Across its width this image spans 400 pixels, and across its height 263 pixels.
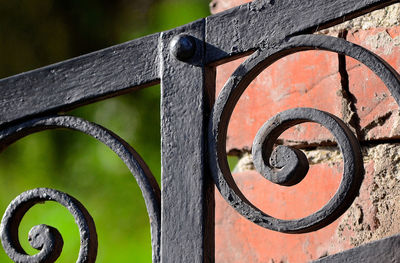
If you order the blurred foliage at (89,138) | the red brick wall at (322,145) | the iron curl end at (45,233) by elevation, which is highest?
the blurred foliage at (89,138)

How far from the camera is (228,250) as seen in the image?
40.8 inches

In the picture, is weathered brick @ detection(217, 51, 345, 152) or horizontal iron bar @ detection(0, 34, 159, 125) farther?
weathered brick @ detection(217, 51, 345, 152)

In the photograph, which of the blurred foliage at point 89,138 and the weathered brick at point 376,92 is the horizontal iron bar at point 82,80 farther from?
the blurred foliage at point 89,138

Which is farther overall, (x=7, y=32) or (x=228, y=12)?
(x=7, y=32)

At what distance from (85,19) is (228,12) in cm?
192

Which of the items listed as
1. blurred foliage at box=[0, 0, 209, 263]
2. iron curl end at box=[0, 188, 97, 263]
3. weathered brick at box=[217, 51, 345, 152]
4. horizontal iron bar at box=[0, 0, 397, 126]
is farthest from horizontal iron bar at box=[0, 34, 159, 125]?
blurred foliage at box=[0, 0, 209, 263]

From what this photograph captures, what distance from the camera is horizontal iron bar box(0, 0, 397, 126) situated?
2.13 feet

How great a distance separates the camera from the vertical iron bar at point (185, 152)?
2.18 feet

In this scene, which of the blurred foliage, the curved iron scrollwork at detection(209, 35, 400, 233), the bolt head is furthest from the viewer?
the blurred foliage

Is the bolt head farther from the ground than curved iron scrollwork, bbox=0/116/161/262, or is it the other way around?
the bolt head

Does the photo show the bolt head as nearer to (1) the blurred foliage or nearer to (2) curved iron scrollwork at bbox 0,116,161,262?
(2) curved iron scrollwork at bbox 0,116,161,262

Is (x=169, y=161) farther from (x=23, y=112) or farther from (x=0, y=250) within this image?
(x=0, y=250)

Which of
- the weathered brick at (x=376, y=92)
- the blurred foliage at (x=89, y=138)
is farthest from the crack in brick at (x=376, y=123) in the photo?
the blurred foliage at (x=89, y=138)

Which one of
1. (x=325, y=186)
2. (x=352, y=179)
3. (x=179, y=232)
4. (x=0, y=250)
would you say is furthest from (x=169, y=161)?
(x=0, y=250)
